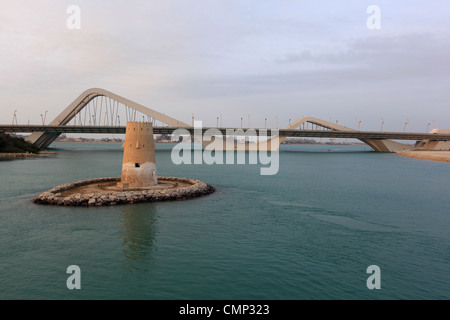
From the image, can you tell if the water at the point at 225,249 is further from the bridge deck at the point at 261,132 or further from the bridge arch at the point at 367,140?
the bridge arch at the point at 367,140

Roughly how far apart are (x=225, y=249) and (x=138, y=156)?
45.4ft

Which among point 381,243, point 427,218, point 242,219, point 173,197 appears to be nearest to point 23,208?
point 173,197

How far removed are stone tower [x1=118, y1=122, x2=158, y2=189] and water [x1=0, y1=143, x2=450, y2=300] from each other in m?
3.80

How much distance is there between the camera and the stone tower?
2488cm

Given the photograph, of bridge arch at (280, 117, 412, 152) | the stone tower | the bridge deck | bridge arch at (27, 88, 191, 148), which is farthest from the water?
bridge arch at (280, 117, 412, 152)

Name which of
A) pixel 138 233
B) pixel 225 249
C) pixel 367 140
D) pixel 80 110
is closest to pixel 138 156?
pixel 138 233

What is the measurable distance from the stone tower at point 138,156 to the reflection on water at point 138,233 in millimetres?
3761

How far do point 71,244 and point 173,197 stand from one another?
10.9 metres

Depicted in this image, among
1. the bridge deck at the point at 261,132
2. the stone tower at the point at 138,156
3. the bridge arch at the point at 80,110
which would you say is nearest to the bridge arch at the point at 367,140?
the bridge deck at the point at 261,132

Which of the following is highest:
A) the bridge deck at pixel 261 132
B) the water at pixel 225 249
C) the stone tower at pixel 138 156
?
the bridge deck at pixel 261 132

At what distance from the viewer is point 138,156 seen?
25156 mm

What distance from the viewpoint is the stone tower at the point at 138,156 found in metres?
24.9

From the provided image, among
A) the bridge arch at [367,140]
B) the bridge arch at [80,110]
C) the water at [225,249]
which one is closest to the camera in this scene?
the water at [225,249]

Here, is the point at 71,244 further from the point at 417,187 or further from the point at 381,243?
the point at 417,187
